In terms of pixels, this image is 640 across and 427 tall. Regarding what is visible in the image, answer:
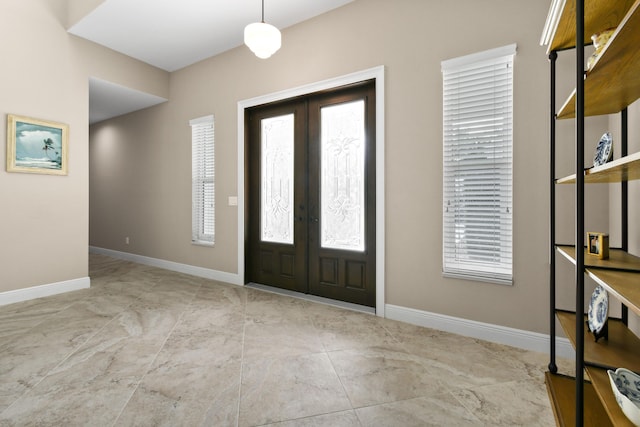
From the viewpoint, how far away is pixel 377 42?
3033 mm

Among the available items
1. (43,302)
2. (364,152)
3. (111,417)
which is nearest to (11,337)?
(43,302)

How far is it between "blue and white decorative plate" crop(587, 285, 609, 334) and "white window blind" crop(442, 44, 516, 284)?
0.78m

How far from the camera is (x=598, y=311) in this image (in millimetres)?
1555

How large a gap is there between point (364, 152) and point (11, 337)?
12.1ft

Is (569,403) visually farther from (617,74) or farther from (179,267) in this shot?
(179,267)

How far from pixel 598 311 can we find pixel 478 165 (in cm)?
137

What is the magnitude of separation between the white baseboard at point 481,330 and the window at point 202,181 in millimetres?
3007

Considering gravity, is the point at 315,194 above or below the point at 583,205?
above

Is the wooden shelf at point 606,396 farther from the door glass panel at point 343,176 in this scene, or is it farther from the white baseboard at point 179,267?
the white baseboard at point 179,267

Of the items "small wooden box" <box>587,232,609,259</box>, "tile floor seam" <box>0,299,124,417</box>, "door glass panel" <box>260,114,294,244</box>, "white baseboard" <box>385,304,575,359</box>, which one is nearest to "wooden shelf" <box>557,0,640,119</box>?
"small wooden box" <box>587,232,609,259</box>

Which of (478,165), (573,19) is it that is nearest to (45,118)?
(478,165)

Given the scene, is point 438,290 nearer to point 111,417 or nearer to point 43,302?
point 111,417

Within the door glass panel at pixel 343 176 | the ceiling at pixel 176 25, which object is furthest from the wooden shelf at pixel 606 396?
the ceiling at pixel 176 25

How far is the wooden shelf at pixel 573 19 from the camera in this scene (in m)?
1.27
